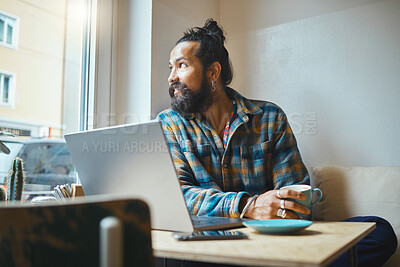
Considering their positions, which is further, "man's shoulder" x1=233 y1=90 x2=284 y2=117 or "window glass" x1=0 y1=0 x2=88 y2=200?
"man's shoulder" x1=233 y1=90 x2=284 y2=117

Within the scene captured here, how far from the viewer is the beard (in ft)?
5.60

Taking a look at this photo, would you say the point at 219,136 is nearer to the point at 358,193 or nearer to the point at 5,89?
the point at 358,193

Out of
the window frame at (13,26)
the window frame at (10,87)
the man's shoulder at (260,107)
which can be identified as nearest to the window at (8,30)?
the window frame at (13,26)

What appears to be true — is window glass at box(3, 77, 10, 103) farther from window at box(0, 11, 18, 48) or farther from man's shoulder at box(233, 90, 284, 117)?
man's shoulder at box(233, 90, 284, 117)

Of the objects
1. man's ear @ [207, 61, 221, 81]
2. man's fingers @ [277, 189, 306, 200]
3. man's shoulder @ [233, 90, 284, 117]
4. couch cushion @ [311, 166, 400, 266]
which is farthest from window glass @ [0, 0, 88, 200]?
couch cushion @ [311, 166, 400, 266]

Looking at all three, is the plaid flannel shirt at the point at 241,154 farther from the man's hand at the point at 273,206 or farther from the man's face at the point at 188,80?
the man's hand at the point at 273,206

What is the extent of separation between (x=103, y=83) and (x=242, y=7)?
3.41 ft

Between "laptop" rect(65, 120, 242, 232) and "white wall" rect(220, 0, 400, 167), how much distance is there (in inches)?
48.1

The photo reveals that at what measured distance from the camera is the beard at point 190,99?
1707mm

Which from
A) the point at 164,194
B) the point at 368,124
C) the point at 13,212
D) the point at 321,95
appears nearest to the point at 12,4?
the point at 164,194

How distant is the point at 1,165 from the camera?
1.46 meters

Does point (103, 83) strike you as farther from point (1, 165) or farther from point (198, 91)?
point (1, 165)

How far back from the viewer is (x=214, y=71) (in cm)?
189

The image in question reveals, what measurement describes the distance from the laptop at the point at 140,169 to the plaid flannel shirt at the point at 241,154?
52 cm
